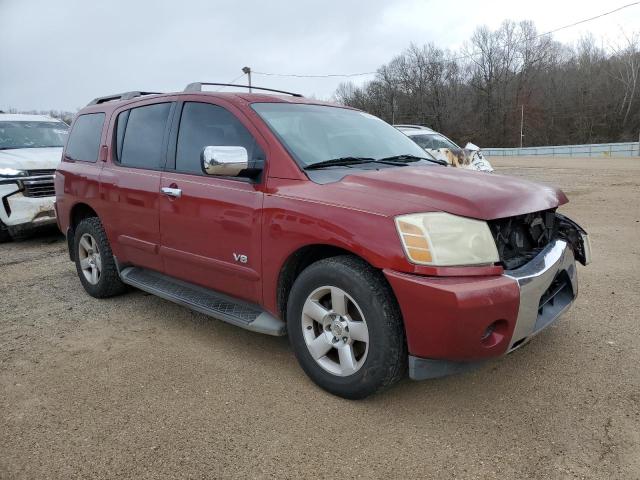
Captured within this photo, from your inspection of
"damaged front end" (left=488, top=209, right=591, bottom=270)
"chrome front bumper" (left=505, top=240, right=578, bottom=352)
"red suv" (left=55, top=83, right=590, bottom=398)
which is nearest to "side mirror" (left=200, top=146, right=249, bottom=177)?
"red suv" (left=55, top=83, right=590, bottom=398)

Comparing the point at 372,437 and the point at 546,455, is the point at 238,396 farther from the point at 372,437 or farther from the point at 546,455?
the point at 546,455

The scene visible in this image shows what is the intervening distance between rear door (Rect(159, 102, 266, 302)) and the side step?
0.08 meters

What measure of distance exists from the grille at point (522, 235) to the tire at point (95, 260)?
10.8 ft

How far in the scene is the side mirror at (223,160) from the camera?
2.94 m

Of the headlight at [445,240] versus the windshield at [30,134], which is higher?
the windshield at [30,134]

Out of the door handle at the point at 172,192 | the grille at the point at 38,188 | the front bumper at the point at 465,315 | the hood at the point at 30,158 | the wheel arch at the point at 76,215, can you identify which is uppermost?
the hood at the point at 30,158

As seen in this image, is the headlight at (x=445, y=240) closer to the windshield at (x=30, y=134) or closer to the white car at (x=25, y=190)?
the white car at (x=25, y=190)

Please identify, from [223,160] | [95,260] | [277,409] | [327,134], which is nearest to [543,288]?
[277,409]

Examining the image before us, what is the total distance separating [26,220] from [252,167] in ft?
17.6

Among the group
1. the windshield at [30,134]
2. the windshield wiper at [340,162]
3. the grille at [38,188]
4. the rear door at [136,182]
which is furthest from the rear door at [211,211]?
the windshield at [30,134]

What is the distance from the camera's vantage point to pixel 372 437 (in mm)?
2543

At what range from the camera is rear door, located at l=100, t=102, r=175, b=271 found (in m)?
3.88

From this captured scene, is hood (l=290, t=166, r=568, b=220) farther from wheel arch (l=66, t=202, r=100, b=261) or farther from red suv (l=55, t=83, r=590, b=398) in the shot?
wheel arch (l=66, t=202, r=100, b=261)

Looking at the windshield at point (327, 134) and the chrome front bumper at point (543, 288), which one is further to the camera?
the windshield at point (327, 134)
